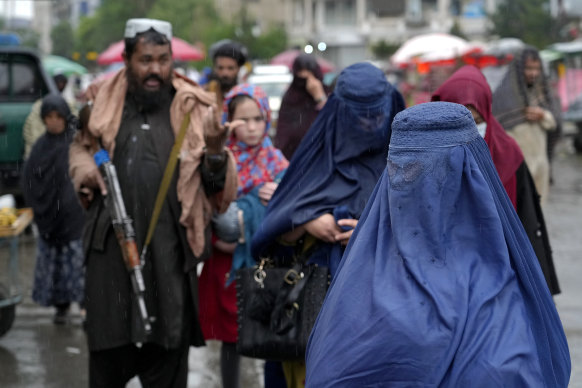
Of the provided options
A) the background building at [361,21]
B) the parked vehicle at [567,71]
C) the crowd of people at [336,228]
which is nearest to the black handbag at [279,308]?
the crowd of people at [336,228]

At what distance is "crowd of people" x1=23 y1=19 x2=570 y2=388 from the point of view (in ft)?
8.54

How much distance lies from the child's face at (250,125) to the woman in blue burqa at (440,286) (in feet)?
8.35

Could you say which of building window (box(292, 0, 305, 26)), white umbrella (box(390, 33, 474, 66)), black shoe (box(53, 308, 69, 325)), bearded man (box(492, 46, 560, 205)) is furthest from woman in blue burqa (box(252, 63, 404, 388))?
building window (box(292, 0, 305, 26))

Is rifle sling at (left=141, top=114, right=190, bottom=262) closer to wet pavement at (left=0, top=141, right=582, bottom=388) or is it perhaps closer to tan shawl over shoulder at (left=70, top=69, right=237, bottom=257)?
tan shawl over shoulder at (left=70, top=69, right=237, bottom=257)

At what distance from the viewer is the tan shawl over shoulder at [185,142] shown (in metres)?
4.59

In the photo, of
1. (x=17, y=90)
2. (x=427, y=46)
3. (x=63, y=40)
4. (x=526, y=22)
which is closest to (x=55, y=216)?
(x=17, y=90)

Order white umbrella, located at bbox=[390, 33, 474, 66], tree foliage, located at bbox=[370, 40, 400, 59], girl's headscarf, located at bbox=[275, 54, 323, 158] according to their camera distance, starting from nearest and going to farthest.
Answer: girl's headscarf, located at bbox=[275, 54, 323, 158]
white umbrella, located at bbox=[390, 33, 474, 66]
tree foliage, located at bbox=[370, 40, 400, 59]

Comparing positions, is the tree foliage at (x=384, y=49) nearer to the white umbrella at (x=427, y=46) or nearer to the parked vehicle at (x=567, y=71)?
the white umbrella at (x=427, y=46)

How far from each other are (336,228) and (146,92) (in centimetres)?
106

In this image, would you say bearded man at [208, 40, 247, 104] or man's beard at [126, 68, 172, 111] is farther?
bearded man at [208, 40, 247, 104]

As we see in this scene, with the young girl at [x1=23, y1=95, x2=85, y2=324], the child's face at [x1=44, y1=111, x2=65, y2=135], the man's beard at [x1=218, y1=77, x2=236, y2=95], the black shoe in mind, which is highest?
the man's beard at [x1=218, y1=77, x2=236, y2=95]

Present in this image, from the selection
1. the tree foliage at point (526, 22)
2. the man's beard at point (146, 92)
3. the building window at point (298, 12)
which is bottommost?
the man's beard at point (146, 92)

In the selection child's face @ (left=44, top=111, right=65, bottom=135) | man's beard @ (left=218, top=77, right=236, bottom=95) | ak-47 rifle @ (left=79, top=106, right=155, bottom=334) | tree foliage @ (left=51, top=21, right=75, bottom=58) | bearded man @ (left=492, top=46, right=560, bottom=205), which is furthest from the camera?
tree foliage @ (left=51, top=21, right=75, bottom=58)

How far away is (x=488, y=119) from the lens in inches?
183
